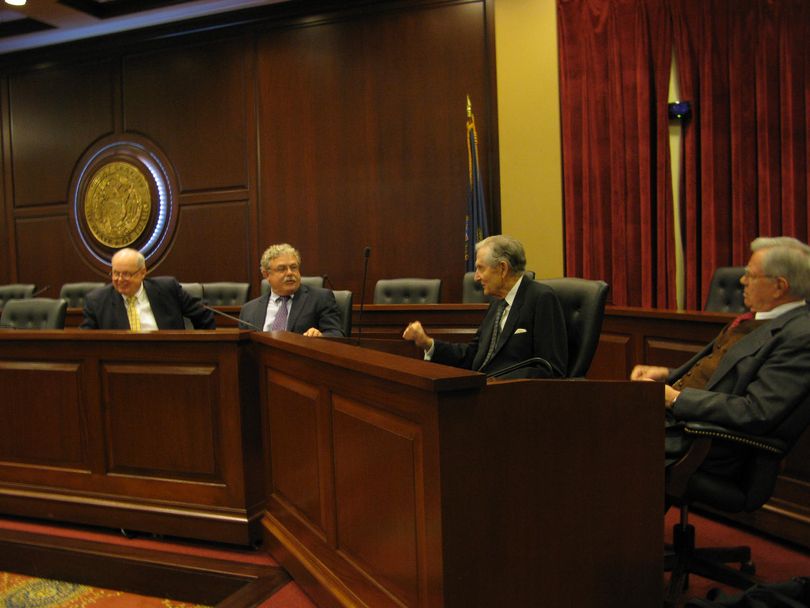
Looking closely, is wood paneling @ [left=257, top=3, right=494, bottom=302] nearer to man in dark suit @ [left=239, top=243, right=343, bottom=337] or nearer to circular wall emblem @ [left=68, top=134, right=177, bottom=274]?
circular wall emblem @ [left=68, top=134, right=177, bottom=274]

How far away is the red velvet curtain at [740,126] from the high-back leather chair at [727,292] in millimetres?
1467

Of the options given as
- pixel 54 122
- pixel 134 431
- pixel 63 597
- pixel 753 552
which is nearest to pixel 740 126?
pixel 753 552

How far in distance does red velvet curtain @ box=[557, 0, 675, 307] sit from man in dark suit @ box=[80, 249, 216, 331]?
10.1 feet

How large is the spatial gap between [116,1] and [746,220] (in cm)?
553

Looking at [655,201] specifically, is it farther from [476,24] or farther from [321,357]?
[321,357]

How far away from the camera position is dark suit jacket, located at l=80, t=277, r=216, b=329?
3480 mm

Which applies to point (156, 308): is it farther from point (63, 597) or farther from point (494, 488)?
point (494, 488)

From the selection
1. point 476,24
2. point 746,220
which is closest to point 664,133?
point 746,220

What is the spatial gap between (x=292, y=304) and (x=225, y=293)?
209 centimetres

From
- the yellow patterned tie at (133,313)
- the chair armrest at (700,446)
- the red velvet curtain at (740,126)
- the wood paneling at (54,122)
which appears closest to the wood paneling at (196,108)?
the wood paneling at (54,122)

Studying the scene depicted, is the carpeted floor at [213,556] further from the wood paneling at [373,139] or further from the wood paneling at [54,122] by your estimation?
the wood paneling at [54,122]

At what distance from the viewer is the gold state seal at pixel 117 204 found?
675cm

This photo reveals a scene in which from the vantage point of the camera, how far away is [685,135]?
4.95 m

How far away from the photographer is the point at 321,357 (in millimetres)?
1840
